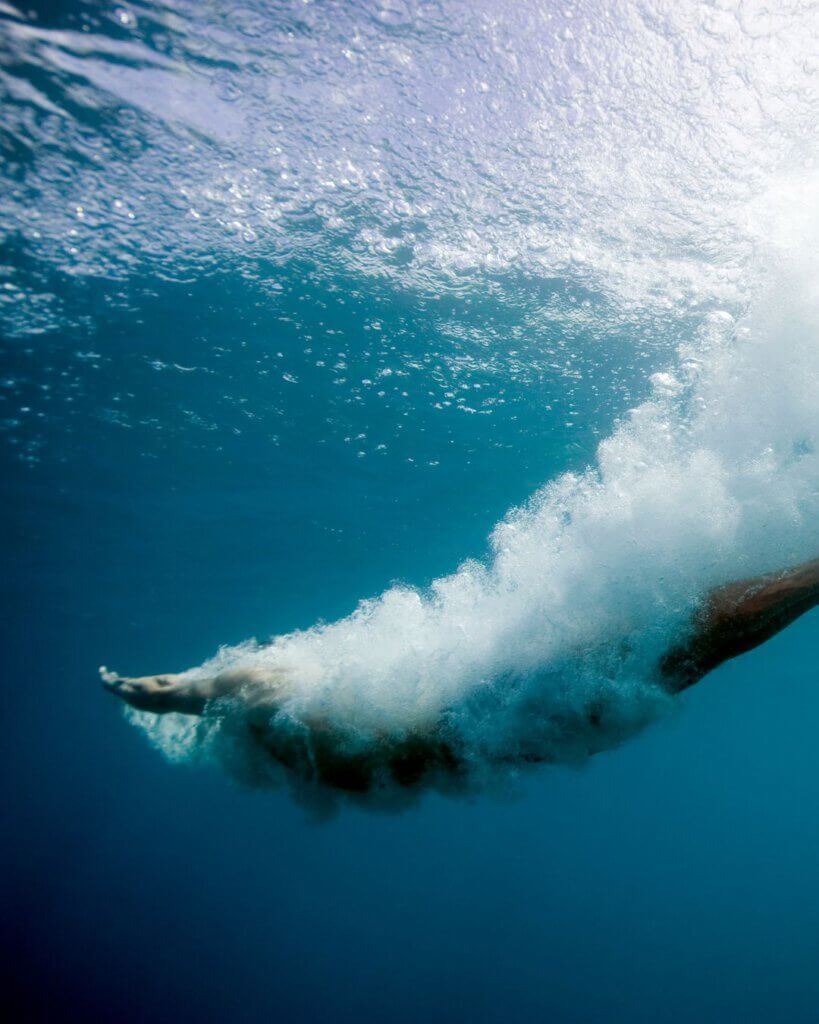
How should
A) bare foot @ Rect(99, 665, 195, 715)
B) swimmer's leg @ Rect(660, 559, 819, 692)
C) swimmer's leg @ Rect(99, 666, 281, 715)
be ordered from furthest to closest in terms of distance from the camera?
bare foot @ Rect(99, 665, 195, 715), swimmer's leg @ Rect(99, 666, 281, 715), swimmer's leg @ Rect(660, 559, 819, 692)

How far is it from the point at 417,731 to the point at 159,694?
329 centimetres

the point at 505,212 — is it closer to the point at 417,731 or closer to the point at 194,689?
the point at 417,731

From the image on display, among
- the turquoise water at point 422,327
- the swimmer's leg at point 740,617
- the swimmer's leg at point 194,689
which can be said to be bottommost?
the swimmer's leg at point 740,617

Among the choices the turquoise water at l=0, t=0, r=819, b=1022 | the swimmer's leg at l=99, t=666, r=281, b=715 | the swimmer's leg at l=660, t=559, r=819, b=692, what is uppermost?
the turquoise water at l=0, t=0, r=819, b=1022

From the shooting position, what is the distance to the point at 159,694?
6156mm

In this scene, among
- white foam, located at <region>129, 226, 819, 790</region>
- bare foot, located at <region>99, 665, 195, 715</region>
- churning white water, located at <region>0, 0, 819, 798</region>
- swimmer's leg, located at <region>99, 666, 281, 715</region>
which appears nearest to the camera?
white foam, located at <region>129, 226, 819, 790</region>

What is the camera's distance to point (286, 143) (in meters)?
7.58

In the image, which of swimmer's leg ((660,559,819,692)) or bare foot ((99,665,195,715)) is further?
bare foot ((99,665,195,715))

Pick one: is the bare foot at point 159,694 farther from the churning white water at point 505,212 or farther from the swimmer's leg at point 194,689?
the churning white water at point 505,212

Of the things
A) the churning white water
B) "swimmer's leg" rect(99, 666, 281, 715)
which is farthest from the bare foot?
the churning white water

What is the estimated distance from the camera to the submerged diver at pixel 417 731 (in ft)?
13.6

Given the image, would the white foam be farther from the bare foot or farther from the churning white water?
the bare foot

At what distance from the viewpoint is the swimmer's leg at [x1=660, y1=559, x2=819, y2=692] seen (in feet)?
13.3

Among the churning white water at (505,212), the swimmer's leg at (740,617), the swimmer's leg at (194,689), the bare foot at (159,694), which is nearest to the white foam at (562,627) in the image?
the churning white water at (505,212)
